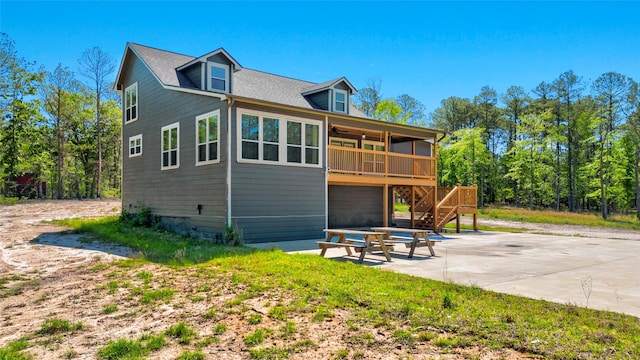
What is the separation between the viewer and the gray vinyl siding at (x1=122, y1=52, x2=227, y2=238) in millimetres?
13630

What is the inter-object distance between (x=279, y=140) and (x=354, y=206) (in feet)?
24.0

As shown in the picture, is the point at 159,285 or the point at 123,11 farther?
the point at 123,11

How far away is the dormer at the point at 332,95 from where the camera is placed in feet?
61.2

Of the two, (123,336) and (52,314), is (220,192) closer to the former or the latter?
(52,314)

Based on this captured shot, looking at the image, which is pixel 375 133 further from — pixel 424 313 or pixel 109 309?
pixel 109 309

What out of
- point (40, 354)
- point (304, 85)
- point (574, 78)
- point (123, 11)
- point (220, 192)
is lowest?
point (40, 354)

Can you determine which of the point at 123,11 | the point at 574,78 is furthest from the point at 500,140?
the point at 123,11

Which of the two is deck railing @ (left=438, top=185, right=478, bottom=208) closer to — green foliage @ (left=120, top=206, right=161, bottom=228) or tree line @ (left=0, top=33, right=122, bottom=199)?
green foliage @ (left=120, top=206, right=161, bottom=228)

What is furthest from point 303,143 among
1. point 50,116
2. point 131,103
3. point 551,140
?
point 551,140

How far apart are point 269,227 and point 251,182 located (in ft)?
5.16

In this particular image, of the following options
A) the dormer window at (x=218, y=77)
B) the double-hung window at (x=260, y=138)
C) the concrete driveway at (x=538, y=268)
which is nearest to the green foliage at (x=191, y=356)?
the concrete driveway at (x=538, y=268)

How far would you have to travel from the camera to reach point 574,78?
42344 mm

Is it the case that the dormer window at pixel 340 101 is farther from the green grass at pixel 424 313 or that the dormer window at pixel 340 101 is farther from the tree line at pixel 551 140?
the tree line at pixel 551 140

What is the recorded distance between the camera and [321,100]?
19.0 metres
